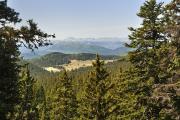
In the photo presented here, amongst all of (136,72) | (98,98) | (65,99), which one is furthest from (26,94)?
(136,72)

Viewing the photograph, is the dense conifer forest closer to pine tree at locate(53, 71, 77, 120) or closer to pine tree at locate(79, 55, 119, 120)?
pine tree at locate(79, 55, 119, 120)

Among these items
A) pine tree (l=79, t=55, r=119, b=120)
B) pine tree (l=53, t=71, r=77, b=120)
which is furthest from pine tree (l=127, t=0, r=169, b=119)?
pine tree (l=53, t=71, r=77, b=120)

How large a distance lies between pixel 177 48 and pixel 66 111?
126 feet

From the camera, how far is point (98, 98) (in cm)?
3559

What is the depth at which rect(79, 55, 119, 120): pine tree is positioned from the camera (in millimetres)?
35688

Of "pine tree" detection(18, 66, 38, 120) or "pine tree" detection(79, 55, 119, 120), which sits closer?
"pine tree" detection(79, 55, 119, 120)

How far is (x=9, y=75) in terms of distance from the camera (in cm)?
2125

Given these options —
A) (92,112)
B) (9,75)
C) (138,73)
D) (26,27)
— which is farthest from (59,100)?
(26,27)

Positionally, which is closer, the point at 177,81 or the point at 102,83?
the point at 177,81

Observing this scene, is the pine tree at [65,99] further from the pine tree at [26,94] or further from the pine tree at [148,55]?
the pine tree at [148,55]

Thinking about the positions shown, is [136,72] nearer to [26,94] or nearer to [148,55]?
[148,55]

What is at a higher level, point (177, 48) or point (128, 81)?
point (177, 48)

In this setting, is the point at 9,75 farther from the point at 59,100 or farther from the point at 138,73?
the point at 59,100

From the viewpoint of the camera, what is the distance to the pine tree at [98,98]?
35.7m
